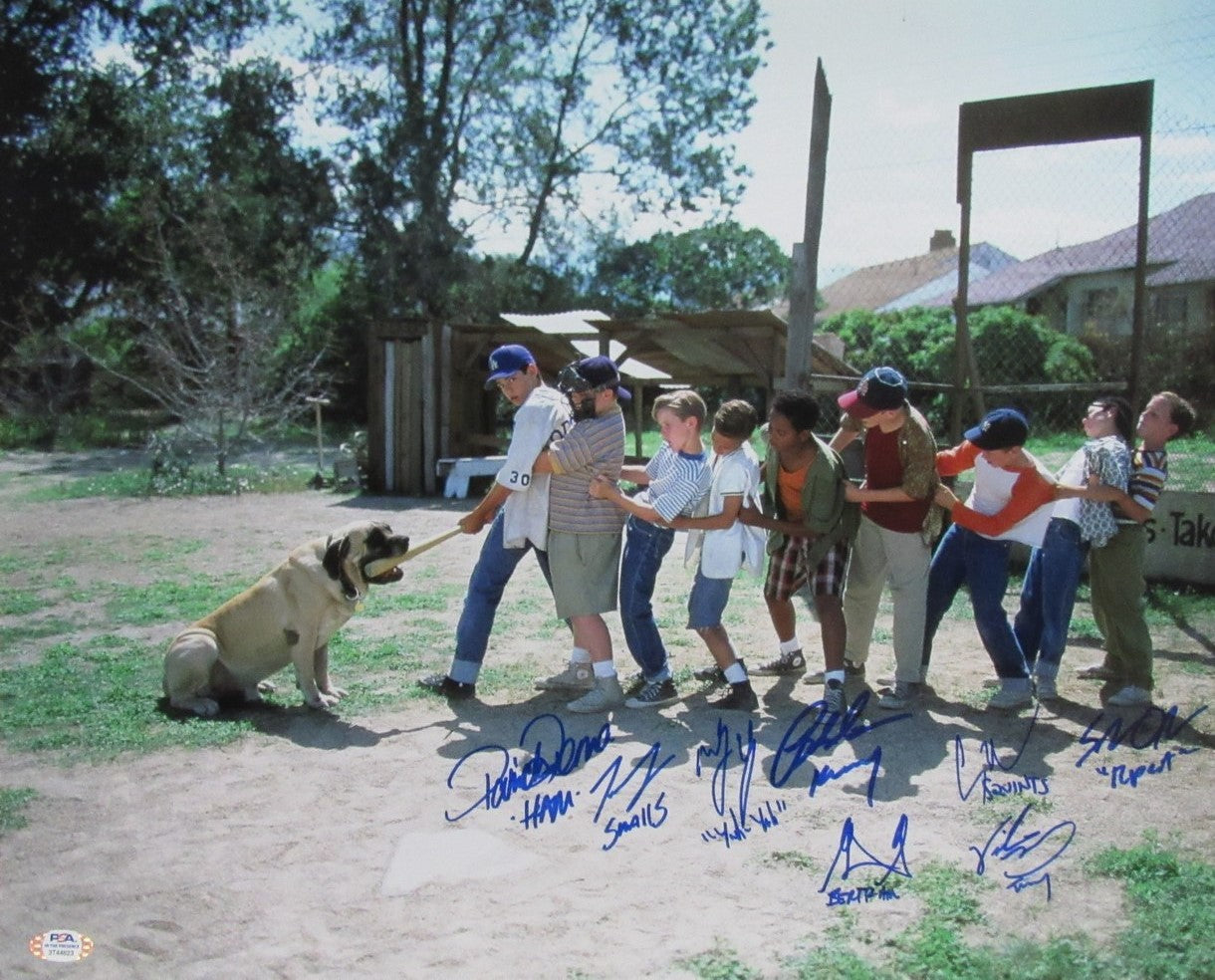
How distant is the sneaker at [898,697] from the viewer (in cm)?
614

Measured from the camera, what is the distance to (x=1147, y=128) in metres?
9.14

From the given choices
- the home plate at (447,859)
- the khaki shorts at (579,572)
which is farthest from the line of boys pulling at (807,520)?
the home plate at (447,859)

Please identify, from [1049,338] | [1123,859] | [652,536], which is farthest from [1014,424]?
[1049,338]

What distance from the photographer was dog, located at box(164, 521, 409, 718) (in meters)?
5.87

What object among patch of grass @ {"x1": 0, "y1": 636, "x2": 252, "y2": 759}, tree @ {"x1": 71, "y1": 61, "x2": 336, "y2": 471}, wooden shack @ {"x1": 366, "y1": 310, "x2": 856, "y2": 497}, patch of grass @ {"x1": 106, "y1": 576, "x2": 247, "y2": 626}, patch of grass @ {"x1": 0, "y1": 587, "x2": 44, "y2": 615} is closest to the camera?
patch of grass @ {"x1": 0, "y1": 636, "x2": 252, "y2": 759}

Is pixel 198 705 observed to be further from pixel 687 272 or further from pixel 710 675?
pixel 687 272

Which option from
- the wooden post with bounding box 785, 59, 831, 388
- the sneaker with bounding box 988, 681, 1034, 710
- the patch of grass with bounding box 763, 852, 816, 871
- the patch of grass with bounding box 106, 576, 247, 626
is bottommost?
the patch of grass with bounding box 763, 852, 816, 871

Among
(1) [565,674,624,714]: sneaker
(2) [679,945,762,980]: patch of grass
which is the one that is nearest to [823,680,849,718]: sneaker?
(1) [565,674,624,714]: sneaker

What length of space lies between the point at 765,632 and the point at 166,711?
401 cm

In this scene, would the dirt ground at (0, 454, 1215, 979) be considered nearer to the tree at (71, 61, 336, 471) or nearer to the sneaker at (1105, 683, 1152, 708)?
the sneaker at (1105, 683, 1152, 708)

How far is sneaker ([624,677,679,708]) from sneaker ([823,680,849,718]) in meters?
0.83
